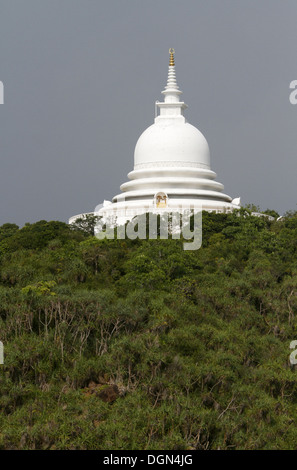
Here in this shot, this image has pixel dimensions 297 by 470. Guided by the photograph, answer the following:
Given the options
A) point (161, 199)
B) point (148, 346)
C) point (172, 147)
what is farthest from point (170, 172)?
point (148, 346)

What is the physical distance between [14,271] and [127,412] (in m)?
10.2

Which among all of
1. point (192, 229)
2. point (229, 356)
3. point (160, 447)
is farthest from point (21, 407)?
point (192, 229)

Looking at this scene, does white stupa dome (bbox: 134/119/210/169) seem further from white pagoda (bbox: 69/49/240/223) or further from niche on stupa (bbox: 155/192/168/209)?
niche on stupa (bbox: 155/192/168/209)

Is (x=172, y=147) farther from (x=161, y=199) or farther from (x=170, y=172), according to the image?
(x=161, y=199)

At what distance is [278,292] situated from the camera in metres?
28.7

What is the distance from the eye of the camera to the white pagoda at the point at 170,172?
135 ft

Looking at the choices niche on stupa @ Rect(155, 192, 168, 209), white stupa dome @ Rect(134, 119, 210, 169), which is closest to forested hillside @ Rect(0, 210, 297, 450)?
niche on stupa @ Rect(155, 192, 168, 209)

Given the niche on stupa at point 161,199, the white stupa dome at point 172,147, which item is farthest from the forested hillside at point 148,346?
the white stupa dome at point 172,147

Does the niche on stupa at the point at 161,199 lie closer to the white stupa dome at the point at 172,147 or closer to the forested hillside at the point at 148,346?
the white stupa dome at the point at 172,147

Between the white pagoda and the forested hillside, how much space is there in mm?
7975

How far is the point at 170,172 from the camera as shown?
144ft

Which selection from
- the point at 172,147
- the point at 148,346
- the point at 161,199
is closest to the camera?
the point at 148,346

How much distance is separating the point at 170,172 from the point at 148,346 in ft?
71.0

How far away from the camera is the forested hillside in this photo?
20.1 m
